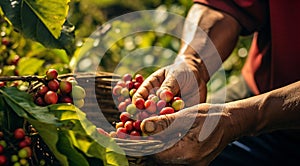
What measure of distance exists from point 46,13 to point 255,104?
52cm

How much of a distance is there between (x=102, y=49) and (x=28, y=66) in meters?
0.65

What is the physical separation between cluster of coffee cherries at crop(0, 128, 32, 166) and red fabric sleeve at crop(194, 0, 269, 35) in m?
1.04

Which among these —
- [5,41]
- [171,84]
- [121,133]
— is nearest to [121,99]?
[171,84]

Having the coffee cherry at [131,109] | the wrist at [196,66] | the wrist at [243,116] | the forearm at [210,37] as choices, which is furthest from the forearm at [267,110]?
the forearm at [210,37]

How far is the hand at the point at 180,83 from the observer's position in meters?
1.49

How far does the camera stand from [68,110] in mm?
1064

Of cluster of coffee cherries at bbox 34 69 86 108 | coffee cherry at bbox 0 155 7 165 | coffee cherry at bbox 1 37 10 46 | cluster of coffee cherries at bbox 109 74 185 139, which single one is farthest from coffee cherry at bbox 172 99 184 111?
coffee cherry at bbox 1 37 10 46

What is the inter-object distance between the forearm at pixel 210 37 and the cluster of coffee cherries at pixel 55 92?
0.67 m

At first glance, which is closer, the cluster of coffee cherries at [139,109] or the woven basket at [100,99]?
the cluster of coffee cherries at [139,109]

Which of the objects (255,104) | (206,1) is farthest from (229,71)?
(255,104)

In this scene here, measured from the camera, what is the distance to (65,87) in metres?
1.21

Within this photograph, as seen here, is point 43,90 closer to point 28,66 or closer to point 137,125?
point 137,125

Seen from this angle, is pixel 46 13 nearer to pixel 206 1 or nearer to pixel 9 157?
pixel 9 157

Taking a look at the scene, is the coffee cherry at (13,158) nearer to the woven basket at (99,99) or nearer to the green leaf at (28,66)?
the woven basket at (99,99)
